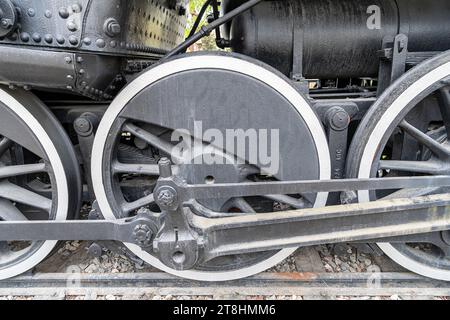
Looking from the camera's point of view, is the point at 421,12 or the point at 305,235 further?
the point at 421,12

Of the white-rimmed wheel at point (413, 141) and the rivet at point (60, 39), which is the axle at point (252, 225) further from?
the rivet at point (60, 39)

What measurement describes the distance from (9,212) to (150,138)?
33.2 inches

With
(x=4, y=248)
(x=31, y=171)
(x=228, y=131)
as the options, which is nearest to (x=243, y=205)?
(x=228, y=131)

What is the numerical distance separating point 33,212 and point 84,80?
942 millimetres

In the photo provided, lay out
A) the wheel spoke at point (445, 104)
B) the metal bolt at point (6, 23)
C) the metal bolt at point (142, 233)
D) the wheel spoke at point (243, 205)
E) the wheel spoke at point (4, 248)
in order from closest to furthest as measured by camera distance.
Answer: the metal bolt at point (6, 23), the metal bolt at point (142, 233), the wheel spoke at point (445, 104), the wheel spoke at point (243, 205), the wheel spoke at point (4, 248)

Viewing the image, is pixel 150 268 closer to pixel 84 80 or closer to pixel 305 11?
pixel 84 80

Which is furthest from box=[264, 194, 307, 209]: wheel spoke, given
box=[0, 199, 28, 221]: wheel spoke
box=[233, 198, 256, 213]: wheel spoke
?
box=[0, 199, 28, 221]: wheel spoke

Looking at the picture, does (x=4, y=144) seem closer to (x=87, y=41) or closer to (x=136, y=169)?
(x=136, y=169)

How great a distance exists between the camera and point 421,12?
1564 millimetres

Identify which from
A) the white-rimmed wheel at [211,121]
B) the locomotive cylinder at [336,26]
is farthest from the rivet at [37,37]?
the locomotive cylinder at [336,26]

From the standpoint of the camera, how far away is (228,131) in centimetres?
138

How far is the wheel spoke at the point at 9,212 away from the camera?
1579mm

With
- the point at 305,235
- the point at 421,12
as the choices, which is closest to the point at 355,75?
the point at 421,12

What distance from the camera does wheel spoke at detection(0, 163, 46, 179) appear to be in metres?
1.50
